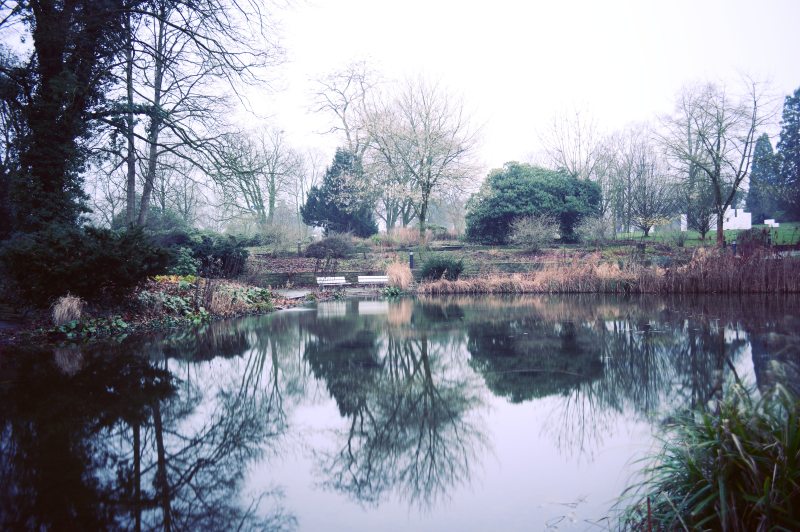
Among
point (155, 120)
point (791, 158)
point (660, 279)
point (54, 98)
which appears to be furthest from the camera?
point (791, 158)

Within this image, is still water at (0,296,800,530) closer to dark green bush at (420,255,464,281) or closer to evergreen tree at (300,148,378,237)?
dark green bush at (420,255,464,281)

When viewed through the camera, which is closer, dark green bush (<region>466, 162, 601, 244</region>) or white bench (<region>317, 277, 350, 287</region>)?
white bench (<region>317, 277, 350, 287</region>)

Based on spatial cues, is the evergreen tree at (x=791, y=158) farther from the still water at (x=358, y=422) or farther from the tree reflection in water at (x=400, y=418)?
the tree reflection in water at (x=400, y=418)

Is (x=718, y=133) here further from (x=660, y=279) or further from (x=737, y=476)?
(x=737, y=476)

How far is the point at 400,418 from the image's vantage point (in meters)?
5.80

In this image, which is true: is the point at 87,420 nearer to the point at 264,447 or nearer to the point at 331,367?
the point at 264,447

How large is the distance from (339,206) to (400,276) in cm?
1895

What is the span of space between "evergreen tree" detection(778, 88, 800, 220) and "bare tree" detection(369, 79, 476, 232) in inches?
784

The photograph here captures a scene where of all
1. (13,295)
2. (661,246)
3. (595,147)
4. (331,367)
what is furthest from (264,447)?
(595,147)

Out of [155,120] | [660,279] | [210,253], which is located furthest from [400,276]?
[155,120]

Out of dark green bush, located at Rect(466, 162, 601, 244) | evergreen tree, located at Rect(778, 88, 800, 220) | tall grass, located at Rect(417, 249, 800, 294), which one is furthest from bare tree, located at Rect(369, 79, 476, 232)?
evergreen tree, located at Rect(778, 88, 800, 220)

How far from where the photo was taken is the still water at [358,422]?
12.6 ft

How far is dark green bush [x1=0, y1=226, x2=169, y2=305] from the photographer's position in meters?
10.5

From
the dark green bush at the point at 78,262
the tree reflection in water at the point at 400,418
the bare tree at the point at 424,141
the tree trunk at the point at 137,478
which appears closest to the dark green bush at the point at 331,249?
the bare tree at the point at 424,141
